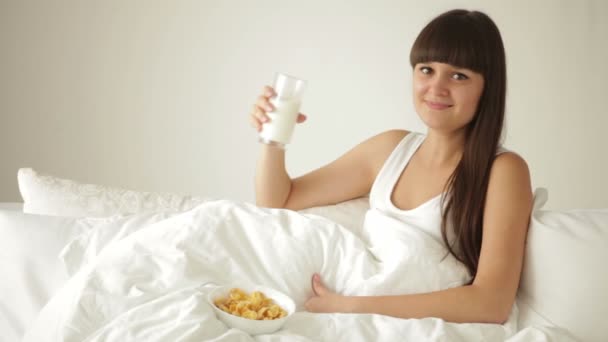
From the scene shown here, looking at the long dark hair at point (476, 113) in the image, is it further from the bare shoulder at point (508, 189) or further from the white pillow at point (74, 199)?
the white pillow at point (74, 199)

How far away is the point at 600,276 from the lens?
161 cm

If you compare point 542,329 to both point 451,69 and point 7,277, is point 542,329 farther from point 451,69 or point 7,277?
point 7,277

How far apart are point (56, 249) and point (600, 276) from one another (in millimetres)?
1270

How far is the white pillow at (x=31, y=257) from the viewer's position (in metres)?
1.56

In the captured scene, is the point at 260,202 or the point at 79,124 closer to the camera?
the point at 260,202

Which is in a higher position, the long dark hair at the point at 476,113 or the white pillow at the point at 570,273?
the long dark hair at the point at 476,113

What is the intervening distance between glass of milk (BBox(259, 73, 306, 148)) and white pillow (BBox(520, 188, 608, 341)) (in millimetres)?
643

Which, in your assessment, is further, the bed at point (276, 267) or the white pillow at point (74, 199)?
the white pillow at point (74, 199)

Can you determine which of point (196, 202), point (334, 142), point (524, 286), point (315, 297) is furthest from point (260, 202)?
point (334, 142)

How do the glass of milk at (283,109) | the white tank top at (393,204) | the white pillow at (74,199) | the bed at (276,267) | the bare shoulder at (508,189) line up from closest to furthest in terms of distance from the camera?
the bed at (276,267) < the glass of milk at (283,109) < the bare shoulder at (508,189) < the white tank top at (393,204) < the white pillow at (74,199)

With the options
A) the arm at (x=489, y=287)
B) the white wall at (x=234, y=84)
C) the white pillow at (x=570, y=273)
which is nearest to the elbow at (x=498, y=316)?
the arm at (x=489, y=287)

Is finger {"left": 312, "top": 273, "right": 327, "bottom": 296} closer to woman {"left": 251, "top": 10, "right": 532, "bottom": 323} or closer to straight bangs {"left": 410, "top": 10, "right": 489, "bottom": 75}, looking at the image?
woman {"left": 251, "top": 10, "right": 532, "bottom": 323}

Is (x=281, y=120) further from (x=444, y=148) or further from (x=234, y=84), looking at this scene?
(x=234, y=84)

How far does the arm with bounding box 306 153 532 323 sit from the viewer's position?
5.14ft
